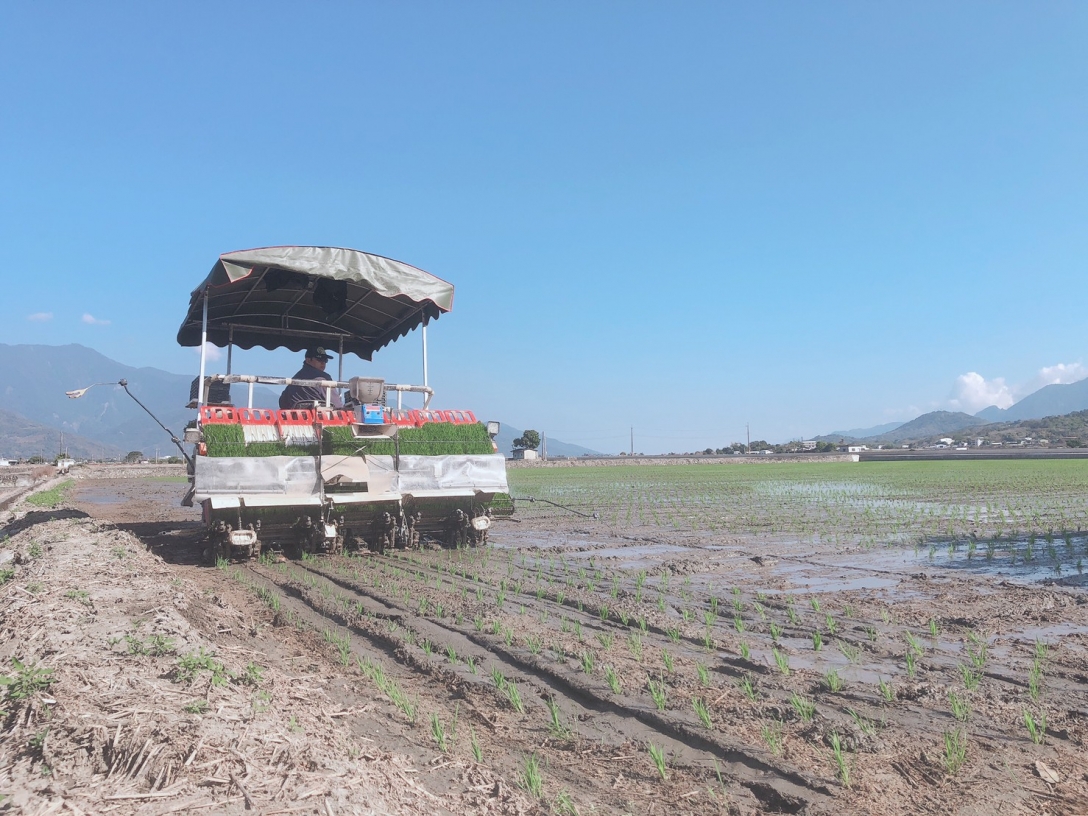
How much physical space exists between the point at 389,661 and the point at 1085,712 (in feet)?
13.5

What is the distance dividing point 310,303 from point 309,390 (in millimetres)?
1417

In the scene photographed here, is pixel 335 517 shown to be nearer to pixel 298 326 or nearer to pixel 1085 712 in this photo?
pixel 298 326

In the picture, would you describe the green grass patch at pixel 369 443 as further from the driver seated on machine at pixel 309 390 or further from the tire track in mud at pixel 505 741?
the tire track in mud at pixel 505 741

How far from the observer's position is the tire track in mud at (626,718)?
3.10 metres

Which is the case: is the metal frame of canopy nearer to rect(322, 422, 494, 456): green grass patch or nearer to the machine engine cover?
rect(322, 422, 494, 456): green grass patch

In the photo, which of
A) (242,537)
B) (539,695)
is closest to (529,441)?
(242,537)

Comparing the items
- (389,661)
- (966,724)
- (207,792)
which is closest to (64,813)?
(207,792)

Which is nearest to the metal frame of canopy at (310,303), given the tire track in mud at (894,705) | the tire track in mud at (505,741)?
the tire track in mud at (505,741)

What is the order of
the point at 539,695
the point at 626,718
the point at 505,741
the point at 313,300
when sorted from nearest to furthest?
the point at 505,741 → the point at 626,718 → the point at 539,695 → the point at 313,300

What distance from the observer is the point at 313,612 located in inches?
255

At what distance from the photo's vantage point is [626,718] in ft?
12.8

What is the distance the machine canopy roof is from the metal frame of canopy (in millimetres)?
13

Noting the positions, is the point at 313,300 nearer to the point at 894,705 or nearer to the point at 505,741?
the point at 505,741

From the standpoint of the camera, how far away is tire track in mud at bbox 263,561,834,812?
10.2ft
